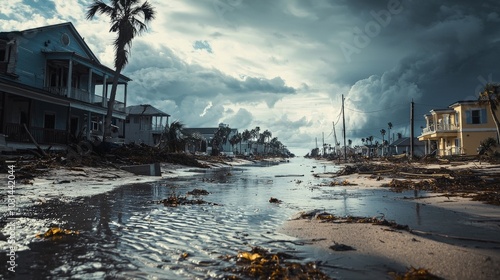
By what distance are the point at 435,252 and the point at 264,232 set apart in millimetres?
2482

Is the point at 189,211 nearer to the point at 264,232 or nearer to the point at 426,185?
the point at 264,232

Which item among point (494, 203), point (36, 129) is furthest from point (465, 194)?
point (36, 129)

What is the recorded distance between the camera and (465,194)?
32.4 ft

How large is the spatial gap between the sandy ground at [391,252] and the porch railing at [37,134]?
20841 mm

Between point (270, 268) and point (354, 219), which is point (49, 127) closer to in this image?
point (354, 219)

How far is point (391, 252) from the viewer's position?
13.5 ft

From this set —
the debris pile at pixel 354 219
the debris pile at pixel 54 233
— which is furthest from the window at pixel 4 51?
the debris pile at pixel 354 219

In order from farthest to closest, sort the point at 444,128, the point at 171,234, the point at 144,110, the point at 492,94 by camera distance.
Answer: the point at 144,110, the point at 444,128, the point at 492,94, the point at 171,234

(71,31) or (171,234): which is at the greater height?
(71,31)

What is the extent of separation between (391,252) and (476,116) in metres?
44.5

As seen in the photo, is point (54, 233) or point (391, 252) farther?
point (54, 233)

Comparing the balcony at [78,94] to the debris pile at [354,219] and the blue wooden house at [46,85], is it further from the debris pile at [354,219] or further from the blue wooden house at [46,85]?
the debris pile at [354,219]

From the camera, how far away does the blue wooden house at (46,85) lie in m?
20.8

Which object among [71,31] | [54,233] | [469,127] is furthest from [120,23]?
[469,127]
